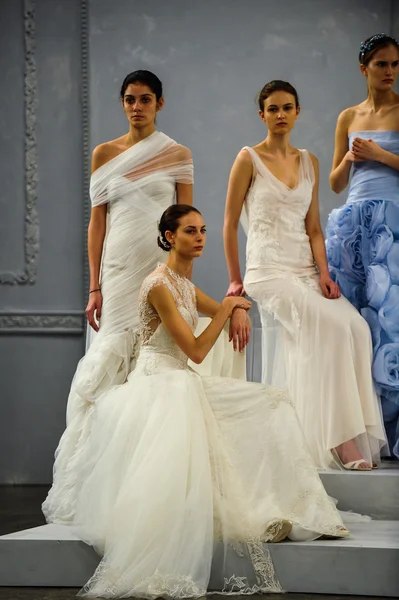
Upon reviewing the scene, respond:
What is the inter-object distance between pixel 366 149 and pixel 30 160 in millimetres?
2651

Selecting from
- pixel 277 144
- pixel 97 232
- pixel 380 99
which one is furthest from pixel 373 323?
pixel 97 232

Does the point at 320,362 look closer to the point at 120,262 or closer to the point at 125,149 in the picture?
the point at 120,262

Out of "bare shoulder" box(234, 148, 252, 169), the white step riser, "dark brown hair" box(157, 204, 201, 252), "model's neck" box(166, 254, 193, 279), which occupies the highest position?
"bare shoulder" box(234, 148, 252, 169)

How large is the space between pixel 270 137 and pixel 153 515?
1971 mm

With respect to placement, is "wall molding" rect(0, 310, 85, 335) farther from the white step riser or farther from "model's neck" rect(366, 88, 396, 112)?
the white step riser

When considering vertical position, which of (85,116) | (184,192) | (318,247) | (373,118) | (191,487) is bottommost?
(191,487)

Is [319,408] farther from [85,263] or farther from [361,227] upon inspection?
[85,263]

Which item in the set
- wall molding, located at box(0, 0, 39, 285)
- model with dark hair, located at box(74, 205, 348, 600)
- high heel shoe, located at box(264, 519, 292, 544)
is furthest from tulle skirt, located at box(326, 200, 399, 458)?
wall molding, located at box(0, 0, 39, 285)

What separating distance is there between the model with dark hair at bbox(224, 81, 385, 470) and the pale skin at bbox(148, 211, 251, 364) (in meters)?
0.63

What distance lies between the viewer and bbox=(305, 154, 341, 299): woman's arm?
447cm

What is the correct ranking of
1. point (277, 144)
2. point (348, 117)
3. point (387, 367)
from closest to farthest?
point (387, 367), point (277, 144), point (348, 117)

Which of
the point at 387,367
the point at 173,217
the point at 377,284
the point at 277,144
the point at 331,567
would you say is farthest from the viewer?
the point at 277,144

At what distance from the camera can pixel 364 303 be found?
4645mm

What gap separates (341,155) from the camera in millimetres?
4812
